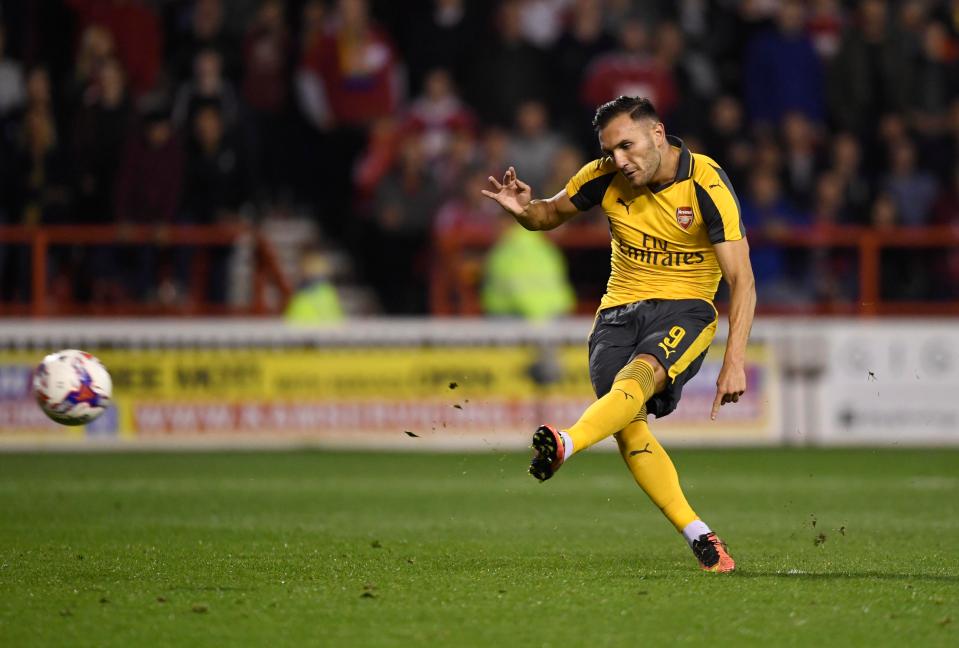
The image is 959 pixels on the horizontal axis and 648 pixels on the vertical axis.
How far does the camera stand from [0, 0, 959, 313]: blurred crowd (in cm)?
1619

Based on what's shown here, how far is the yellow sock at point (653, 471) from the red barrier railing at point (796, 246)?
27.0 feet

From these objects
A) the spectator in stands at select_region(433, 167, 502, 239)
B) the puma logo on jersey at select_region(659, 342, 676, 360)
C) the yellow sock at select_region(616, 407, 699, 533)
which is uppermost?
the spectator in stands at select_region(433, 167, 502, 239)

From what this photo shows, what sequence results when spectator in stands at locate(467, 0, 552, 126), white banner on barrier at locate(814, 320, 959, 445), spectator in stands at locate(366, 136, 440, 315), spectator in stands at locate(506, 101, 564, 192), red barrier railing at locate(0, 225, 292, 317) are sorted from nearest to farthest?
red barrier railing at locate(0, 225, 292, 317) → white banner on barrier at locate(814, 320, 959, 445) → spectator in stands at locate(366, 136, 440, 315) → spectator in stands at locate(506, 101, 564, 192) → spectator in stands at locate(467, 0, 552, 126)

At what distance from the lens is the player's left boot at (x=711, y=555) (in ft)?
25.0

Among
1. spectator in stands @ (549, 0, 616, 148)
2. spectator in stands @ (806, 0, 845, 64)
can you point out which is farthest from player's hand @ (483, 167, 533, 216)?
A: spectator in stands @ (806, 0, 845, 64)

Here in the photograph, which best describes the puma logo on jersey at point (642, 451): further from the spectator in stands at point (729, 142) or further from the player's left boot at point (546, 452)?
the spectator in stands at point (729, 142)

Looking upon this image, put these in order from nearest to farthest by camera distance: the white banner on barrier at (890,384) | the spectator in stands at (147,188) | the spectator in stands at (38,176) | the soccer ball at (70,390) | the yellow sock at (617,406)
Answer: the yellow sock at (617,406) → the soccer ball at (70,390) → the spectator in stands at (147,188) → the white banner on barrier at (890,384) → the spectator in stands at (38,176)

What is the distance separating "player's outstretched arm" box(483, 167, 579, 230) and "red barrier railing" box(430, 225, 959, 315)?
7851 millimetres

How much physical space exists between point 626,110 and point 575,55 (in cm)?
1012

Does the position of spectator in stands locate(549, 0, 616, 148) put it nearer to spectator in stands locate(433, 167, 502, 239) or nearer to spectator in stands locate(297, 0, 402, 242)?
spectator in stands locate(433, 167, 502, 239)

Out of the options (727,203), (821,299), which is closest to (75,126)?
(821,299)

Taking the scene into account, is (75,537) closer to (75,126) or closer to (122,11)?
(75,126)

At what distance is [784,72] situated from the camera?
17656 mm

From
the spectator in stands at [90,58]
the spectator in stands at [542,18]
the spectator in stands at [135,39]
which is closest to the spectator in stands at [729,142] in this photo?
the spectator in stands at [542,18]
